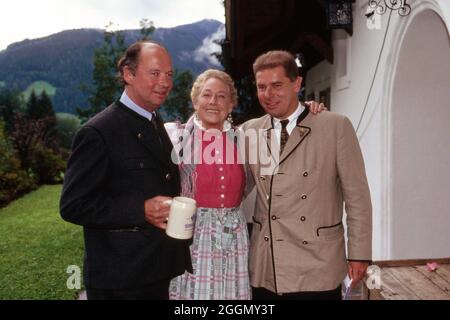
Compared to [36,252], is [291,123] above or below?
above

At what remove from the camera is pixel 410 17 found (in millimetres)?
4074

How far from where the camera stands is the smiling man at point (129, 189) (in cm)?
203

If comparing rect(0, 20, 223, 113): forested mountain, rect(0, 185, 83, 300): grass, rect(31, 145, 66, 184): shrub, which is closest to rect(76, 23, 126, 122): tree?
rect(31, 145, 66, 184): shrub

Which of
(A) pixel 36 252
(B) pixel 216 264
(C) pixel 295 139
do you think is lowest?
(A) pixel 36 252

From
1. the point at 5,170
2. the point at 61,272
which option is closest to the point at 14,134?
the point at 5,170

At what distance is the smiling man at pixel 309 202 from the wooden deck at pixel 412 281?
105 cm

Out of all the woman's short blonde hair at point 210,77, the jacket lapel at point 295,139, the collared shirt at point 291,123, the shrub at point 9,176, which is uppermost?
the woman's short blonde hair at point 210,77

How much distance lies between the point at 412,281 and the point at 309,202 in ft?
5.74

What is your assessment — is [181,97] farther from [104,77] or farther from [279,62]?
[279,62]

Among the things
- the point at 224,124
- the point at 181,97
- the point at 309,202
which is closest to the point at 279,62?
the point at 224,124

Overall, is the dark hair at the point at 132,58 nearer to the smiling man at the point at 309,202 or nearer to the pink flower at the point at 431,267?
the smiling man at the point at 309,202

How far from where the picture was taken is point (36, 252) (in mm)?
8844

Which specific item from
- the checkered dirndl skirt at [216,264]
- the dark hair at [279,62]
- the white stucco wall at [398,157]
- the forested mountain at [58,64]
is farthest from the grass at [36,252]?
the forested mountain at [58,64]
